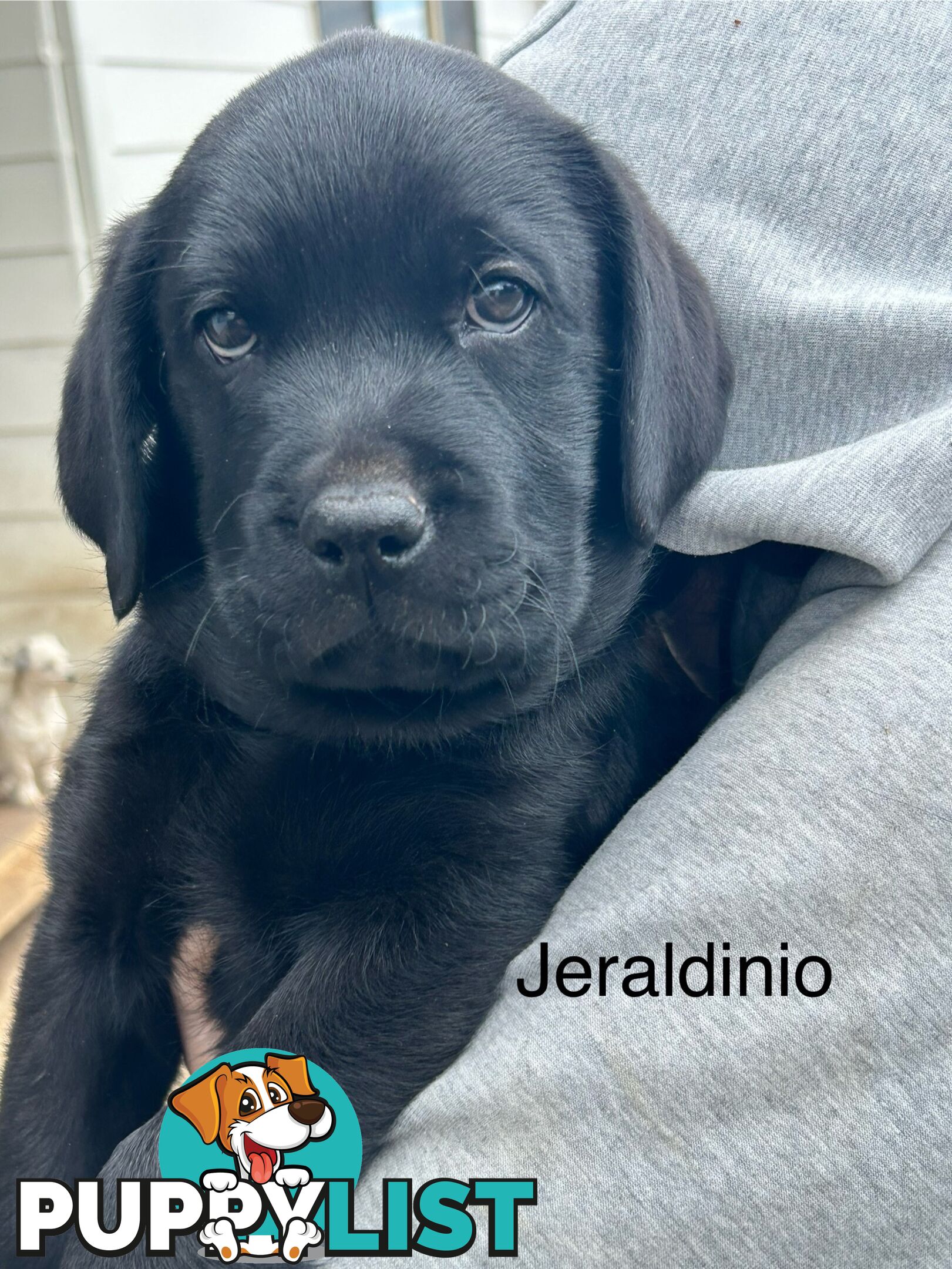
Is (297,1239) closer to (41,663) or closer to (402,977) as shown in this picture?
(402,977)

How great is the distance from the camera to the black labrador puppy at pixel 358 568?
116cm

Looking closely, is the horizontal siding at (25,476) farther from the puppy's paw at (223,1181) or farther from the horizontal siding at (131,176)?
the puppy's paw at (223,1181)

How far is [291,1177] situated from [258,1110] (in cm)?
7

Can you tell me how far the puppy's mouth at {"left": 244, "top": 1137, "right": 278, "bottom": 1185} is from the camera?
1124 millimetres

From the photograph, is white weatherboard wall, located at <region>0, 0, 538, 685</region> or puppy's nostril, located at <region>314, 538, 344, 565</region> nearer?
puppy's nostril, located at <region>314, 538, 344, 565</region>

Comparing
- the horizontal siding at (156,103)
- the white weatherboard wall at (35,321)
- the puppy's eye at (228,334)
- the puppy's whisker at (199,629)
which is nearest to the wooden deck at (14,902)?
the white weatherboard wall at (35,321)

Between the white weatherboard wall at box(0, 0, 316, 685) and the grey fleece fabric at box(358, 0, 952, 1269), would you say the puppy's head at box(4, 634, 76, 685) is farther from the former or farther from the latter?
the grey fleece fabric at box(358, 0, 952, 1269)

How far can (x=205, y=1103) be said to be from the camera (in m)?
1.15

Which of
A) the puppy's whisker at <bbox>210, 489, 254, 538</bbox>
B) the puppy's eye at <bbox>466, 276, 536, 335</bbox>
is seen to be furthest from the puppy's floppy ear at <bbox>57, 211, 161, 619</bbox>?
the puppy's eye at <bbox>466, 276, 536, 335</bbox>

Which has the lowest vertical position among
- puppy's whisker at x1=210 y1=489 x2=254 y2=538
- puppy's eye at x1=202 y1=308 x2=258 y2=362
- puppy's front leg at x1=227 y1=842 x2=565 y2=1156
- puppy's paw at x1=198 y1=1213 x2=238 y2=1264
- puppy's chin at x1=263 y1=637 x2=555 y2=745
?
puppy's paw at x1=198 y1=1213 x2=238 y2=1264

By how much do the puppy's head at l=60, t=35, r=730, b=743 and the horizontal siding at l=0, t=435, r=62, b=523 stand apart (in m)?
2.88

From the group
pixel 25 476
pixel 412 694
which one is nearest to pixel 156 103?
pixel 25 476

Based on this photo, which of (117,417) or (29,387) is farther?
(29,387)

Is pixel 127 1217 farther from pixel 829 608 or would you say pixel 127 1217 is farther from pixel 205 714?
pixel 829 608
